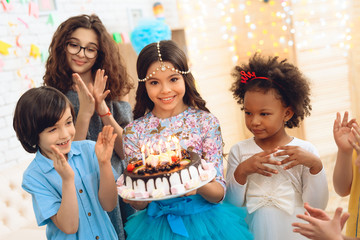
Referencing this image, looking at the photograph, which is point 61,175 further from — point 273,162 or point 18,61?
point 18,61

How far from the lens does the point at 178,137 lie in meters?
1.97

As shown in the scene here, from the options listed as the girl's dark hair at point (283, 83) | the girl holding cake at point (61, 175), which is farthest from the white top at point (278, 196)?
the girl holding cake at point (61, 175)

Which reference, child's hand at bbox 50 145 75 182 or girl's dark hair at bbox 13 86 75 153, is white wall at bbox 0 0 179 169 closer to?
girl's dark hair at bbox 13 86 75 153

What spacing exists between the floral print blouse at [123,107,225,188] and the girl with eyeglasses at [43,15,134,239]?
0.29m

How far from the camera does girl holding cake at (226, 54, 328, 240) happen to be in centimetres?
189

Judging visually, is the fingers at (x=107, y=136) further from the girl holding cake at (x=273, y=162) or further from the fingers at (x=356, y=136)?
the fingers at (x=356, y=136)

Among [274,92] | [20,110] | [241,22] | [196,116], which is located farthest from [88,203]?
[241,22]

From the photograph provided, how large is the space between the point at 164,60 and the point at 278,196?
0.88 m

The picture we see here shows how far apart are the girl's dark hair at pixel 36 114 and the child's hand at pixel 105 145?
217 millimetres

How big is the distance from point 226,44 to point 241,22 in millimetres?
436

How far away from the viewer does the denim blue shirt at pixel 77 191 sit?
1.73 m

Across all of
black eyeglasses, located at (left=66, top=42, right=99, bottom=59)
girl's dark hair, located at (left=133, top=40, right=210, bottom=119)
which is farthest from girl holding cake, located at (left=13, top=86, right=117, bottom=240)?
black eyeglasses, located at (left=66, top=42, right=99, bottom=59)

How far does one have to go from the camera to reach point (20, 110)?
5.74 ft

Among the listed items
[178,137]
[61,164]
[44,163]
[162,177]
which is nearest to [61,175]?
[61,164]
